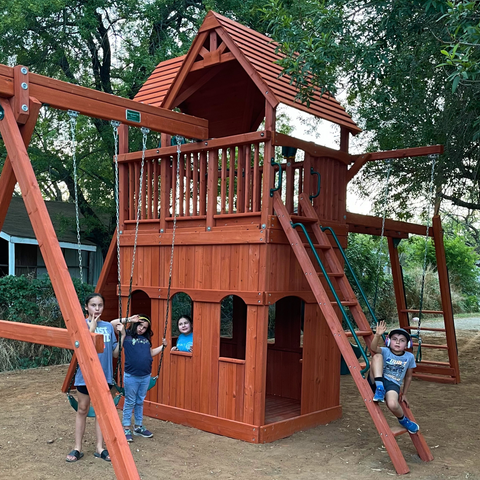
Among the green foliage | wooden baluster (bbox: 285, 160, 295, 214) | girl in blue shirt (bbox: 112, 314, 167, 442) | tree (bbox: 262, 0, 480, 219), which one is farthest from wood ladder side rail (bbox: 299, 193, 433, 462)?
the green foliage

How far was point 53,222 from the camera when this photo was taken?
17.3 m

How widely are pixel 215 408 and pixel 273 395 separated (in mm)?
2086

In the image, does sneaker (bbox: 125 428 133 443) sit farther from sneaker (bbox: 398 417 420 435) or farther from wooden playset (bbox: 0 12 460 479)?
sneaker (bbox: 398 417 420 435)

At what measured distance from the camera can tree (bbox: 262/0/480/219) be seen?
21.6ft

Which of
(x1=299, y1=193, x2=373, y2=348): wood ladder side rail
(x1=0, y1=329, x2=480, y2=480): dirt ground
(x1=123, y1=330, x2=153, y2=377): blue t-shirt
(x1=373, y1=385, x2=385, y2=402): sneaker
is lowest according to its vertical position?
(x1=0, y1=329, x2=480, y2=480): dirt ground

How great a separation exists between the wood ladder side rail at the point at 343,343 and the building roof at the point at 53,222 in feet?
31.9

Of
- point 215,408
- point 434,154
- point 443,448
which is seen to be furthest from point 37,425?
point 434,154

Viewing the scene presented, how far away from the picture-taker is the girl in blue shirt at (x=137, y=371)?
21.1 feet

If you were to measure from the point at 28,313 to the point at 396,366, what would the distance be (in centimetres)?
851

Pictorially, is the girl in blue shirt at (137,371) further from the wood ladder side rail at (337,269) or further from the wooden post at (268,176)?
the wood ladder side rail at (337,269)

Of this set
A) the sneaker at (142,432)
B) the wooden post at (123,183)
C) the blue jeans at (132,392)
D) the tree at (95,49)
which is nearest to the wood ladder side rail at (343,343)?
the blue jeans at (132,392)

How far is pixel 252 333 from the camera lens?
6531 mm

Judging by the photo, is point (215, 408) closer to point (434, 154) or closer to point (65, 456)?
point (65, 456)

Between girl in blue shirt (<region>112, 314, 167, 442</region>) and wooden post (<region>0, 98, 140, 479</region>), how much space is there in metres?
1.97
